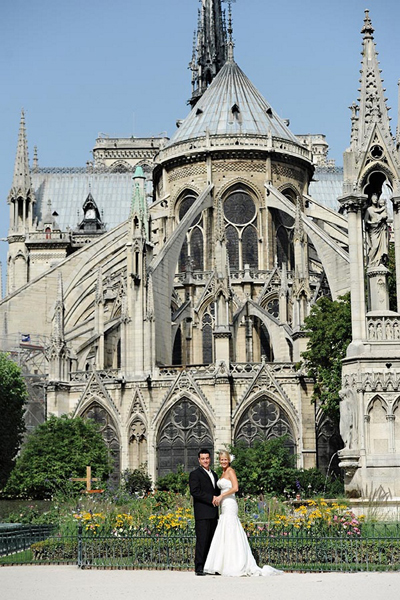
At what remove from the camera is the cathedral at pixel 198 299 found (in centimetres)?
4831

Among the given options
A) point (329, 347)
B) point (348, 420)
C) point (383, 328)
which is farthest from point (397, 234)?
point (329, 347)

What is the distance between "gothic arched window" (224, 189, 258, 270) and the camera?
60.1 meters

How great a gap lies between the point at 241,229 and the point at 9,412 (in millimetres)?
20110

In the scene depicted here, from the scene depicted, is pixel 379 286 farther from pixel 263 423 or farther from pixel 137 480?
pixel 263 423

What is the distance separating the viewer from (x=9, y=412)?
45156 mm

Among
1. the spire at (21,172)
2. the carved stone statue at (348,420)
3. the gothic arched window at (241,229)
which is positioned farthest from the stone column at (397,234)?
the spire at (21,172)

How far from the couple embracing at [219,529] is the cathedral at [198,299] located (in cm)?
2977

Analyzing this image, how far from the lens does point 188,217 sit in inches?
2270

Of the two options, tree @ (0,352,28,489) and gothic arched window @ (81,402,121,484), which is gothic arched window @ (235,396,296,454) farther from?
tree @ (0,352,28,489)

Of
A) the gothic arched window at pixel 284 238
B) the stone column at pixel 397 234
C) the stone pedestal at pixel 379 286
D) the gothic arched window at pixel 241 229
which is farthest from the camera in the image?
the gothic arched window at pixel 284 238

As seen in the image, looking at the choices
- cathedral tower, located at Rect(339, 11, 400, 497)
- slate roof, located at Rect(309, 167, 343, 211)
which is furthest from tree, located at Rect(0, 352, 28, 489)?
slate roof, located at Rect(309, 167, 343, 211)

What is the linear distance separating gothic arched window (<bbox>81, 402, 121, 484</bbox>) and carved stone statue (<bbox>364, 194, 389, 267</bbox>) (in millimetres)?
29422

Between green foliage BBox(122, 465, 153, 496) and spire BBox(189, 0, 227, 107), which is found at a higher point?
spire BBox(189, 0, 227, 107)

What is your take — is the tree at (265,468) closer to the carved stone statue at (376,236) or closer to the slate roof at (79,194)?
the carved stone statue at (376,236)
